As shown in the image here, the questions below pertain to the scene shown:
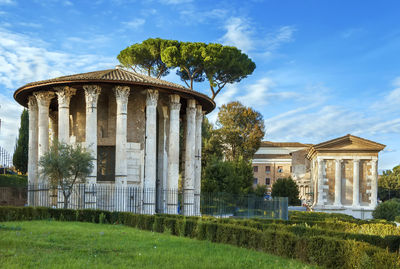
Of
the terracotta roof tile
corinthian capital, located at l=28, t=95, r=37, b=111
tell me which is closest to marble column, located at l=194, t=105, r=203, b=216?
corinthian capital, located at l=28, t=95, r=37, b=111

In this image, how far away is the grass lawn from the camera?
7.15 metres

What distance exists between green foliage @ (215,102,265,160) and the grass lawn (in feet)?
103

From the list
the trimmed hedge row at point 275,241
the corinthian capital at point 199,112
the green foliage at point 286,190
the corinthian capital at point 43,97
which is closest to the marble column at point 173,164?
the corinthian capital at point 199,112

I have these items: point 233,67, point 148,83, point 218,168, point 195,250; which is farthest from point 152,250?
point 233,67

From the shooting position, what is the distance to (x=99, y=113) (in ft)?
74.9

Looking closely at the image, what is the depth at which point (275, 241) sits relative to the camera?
30.5ft

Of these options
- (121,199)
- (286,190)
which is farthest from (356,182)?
(121,199)

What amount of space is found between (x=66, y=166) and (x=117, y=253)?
1129 centimetres

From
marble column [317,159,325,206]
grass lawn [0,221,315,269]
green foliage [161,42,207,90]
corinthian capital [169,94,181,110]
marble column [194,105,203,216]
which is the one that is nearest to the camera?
grass lawn [0,221,315,269]

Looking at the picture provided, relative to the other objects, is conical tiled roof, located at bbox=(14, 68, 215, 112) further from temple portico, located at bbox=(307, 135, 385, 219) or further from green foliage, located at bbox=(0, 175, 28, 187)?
temple portico, located at bbox=(307, 135, 385, 219)

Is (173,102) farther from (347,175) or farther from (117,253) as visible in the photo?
(347,175)

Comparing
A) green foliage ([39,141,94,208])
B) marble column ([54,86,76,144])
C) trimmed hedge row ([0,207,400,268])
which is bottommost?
trimmed hedge row ([0,207,400,268])

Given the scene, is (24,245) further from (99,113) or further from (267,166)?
(267,166)

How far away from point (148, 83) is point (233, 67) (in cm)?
1699
